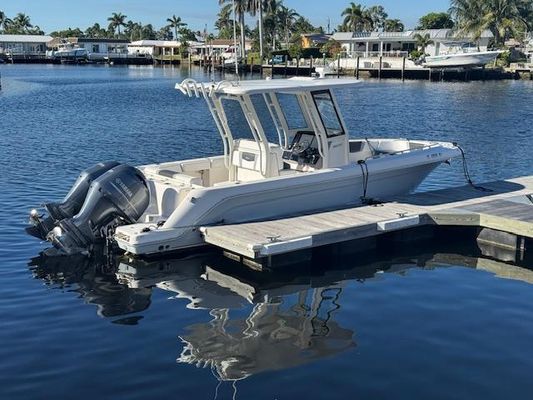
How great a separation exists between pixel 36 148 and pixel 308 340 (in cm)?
→ 1782

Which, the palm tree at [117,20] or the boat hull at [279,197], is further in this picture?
the palm tree at [117,20]

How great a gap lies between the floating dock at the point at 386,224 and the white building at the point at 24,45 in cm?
11743

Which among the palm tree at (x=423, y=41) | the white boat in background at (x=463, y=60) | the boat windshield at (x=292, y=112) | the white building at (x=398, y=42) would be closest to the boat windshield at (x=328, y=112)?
the boat windshield at (x=292, y=112)

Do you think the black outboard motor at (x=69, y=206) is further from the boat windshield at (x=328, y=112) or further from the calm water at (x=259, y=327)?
the boat windshield at (x=328, y=112)

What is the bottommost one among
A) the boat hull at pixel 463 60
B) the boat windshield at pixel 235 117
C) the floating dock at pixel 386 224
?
the floating dock at pixel 386 224

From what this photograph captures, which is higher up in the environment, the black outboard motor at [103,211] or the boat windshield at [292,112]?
the boat windshield at [292,112]

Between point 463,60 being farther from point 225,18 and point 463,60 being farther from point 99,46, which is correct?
point 99,46

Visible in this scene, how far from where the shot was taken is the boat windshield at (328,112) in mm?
12227

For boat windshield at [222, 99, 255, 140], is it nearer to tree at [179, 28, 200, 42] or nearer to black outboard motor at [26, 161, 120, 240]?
black outboard motor at [26, 161, 120, 240]

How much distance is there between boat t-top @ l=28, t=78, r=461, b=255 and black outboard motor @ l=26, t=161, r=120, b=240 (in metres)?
0.02

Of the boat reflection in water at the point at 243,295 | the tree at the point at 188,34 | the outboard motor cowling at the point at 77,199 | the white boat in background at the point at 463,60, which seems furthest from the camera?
the tree at the point at 188,34

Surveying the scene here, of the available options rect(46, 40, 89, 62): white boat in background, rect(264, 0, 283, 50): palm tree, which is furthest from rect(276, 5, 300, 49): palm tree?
rect(46, 40, 89, 62): white boat in background

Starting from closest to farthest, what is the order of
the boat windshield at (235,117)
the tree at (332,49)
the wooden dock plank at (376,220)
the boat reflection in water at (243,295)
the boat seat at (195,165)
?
the boat reflection in water at (243,295)
the wooden dock plank at (376,220)
the boat windshield at (235,117)
the boat seat at (195,165)
the tree at (332,49)

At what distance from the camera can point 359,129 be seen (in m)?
30.3
